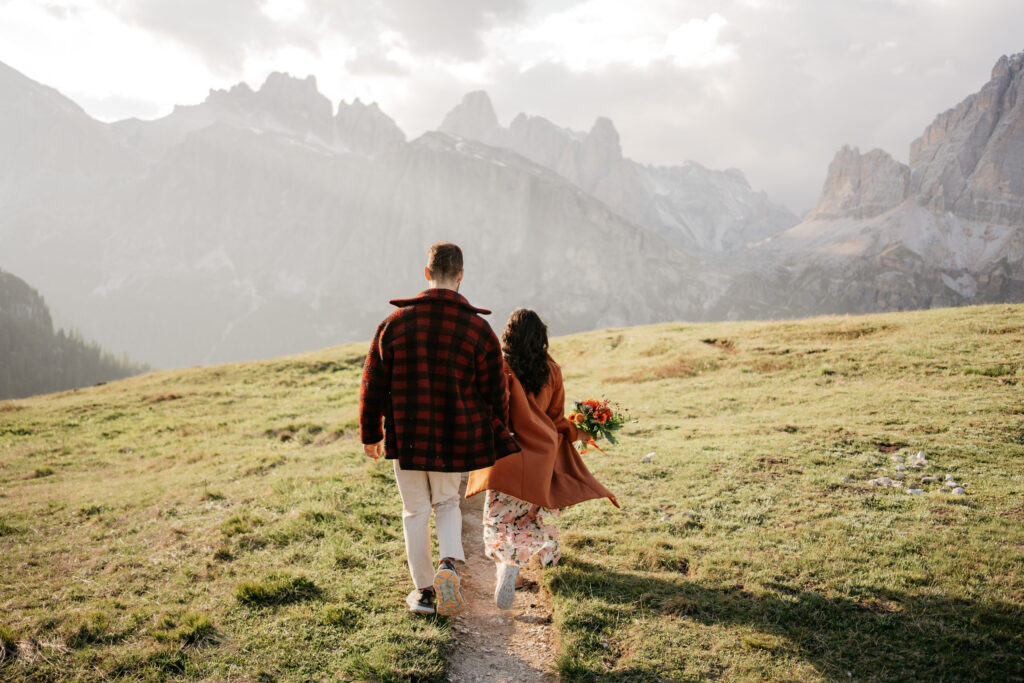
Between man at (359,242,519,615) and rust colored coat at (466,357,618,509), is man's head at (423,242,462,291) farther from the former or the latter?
rust colored coat at (466,357,618,509)

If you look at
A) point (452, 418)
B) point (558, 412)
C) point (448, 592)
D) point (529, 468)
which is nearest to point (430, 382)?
point (452, 418)

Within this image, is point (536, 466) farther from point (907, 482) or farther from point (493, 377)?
point (907, 482)

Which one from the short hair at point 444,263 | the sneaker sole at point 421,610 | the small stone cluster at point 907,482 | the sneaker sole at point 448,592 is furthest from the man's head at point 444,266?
the small stone cluster at point 907,482

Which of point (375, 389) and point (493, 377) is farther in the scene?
point (493, 377)

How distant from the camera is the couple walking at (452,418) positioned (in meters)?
6.26

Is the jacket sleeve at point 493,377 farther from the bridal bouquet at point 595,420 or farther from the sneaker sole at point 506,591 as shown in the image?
the sneaker sole at point 506,591

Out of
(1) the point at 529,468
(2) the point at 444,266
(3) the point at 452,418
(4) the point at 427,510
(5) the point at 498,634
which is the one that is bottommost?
(5) the point at 498,634

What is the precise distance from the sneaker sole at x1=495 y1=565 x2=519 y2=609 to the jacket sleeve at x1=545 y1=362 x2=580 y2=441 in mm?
1994

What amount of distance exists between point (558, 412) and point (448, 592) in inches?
109

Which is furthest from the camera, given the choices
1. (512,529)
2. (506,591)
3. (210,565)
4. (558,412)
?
(210,565)

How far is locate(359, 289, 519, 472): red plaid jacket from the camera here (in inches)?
246

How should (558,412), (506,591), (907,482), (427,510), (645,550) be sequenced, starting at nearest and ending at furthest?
(427,510), (506,591), (558,412), (645,550), (907,482)

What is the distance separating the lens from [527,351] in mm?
7375

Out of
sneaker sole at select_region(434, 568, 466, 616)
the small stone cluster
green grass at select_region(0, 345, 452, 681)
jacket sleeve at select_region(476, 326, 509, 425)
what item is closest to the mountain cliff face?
green grass at select_region(0, 345, 452, 681)
